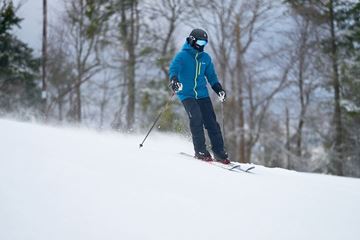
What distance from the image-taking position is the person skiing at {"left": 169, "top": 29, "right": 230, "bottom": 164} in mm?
5590

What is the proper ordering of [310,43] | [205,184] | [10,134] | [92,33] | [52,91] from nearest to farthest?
[205,184] < [10,134] < [310,43] < [92,33] < [52,91]

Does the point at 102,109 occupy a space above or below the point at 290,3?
below

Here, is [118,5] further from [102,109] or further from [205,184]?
[205,184]

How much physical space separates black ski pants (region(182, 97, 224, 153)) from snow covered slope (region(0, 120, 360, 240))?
57.3 inches

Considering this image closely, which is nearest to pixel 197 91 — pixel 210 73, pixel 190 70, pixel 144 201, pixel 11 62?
pixel 190 70

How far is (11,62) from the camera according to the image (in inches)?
892

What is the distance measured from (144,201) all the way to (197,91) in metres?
3.02

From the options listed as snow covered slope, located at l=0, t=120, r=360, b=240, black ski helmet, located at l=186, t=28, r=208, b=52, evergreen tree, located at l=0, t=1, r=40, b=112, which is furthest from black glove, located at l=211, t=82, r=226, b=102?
evergreen tree, located at l=0, t=1, r=40, b=112

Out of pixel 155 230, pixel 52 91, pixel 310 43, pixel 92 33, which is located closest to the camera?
pixel 155 230

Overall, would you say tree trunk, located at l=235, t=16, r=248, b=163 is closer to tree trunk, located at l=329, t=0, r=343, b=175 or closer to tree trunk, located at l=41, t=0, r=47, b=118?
tree trunk, located at l=329, t=0, r=343, b=175

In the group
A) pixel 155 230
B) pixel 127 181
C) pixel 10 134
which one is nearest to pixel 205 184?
pixel 127 181

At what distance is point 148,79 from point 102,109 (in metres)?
13.3

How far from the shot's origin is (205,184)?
3.62 meters

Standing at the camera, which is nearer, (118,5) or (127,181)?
(127,181)
